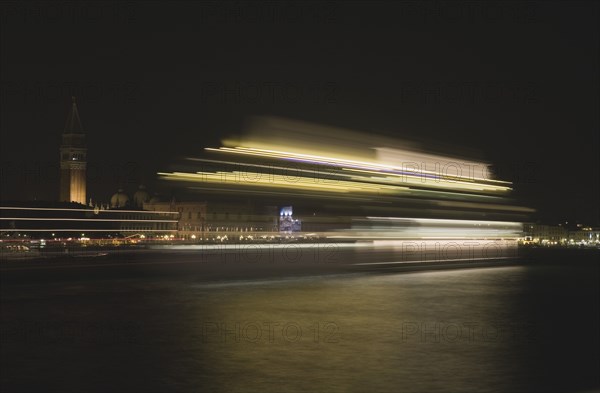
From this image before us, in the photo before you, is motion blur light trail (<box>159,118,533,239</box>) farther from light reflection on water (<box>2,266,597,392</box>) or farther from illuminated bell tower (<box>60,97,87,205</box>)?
illuminated bell tower (<box>60,97,87,205</box>)

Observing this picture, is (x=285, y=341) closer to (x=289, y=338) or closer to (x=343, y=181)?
(x=289, y=338)

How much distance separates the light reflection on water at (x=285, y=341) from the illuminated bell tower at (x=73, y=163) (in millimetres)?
92266

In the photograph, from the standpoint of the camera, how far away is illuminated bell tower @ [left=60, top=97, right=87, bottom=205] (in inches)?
3957

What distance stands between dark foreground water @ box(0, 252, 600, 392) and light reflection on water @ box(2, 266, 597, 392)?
19mm

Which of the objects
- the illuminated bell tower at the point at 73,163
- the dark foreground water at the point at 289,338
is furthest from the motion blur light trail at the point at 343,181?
the illuminated bell tower at the point at 73,163

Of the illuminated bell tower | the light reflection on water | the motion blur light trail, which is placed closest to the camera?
the light reflection on water

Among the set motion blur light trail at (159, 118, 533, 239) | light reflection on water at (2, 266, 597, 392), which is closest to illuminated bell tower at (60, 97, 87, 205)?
motion blur light trail at (159, 118, 533, 239)

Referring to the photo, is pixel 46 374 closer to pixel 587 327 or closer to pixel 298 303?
pixel 298 303

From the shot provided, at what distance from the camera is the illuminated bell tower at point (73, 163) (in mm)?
100500

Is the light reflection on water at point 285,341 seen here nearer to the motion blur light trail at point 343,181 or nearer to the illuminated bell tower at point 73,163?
the motion blur light trail at point 343,181

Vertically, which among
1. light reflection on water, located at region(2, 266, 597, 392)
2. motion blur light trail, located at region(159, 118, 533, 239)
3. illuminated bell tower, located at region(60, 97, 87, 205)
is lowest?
light reflection on water, located at region(2, 266, 597, 392)

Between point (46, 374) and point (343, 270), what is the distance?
12.1 m

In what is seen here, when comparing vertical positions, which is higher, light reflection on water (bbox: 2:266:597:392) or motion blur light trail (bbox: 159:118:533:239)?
motion blur light trail (bbox: 159:118:533:239)

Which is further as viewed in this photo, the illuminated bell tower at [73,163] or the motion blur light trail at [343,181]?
the illuminated bell tower at [73,163]
